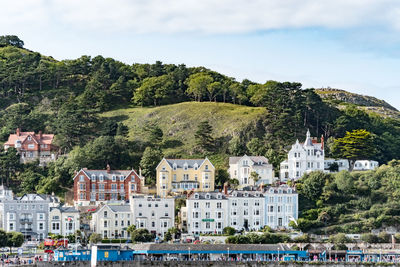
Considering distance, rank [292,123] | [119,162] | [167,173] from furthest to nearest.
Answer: [292,123] < [119,162] < [167,173]

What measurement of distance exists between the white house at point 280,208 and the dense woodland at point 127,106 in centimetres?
279

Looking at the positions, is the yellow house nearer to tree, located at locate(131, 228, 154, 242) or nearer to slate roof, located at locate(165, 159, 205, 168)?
slate roof, located at locate(165, 159, 205, 168)

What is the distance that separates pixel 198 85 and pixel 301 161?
31130 mm

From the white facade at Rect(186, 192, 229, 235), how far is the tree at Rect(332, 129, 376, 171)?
2549 centimetres

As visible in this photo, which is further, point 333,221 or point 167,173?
point 167,173

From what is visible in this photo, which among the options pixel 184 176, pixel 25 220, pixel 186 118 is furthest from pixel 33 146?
pixel 186 118

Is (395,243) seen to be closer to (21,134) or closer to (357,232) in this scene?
(357,232)

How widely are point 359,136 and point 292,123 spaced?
11.3 m

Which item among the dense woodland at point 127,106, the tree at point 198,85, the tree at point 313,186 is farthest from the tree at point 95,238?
the tree at point 198,85

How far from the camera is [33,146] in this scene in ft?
412

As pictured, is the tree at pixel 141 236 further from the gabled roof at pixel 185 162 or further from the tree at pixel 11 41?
the tree at pixel 11 41

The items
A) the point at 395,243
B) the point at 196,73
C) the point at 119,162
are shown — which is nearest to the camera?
the point at 395,243

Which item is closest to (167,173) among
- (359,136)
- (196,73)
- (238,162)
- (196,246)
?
(238,162)

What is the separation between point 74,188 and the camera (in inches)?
4488
